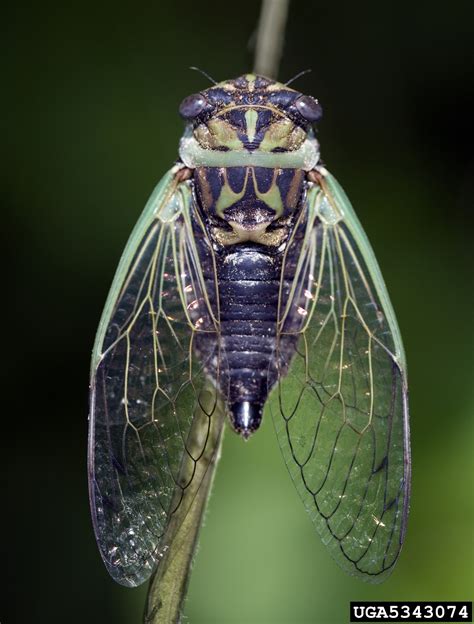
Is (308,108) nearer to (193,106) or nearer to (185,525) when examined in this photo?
(193,106)

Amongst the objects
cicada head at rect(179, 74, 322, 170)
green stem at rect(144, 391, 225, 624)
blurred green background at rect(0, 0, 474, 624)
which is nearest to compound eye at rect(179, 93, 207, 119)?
cicada head at rect(179, 74, 322, 170)

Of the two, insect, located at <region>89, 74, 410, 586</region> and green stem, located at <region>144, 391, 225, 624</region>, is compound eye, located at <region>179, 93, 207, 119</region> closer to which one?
insect, located at <region>89, 74, 410, 586</region>

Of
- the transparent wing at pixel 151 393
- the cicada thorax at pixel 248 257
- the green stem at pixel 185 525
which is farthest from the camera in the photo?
the cicada thorax at pixel 248 257

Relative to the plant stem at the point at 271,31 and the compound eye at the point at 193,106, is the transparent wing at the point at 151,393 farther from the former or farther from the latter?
the plant stem at the point at 271,31

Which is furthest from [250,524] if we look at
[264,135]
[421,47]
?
[421,47]

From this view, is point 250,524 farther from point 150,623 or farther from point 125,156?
point 125,156

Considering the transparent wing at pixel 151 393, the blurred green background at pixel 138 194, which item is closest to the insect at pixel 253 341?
the transparent wing at pixel 151 393
